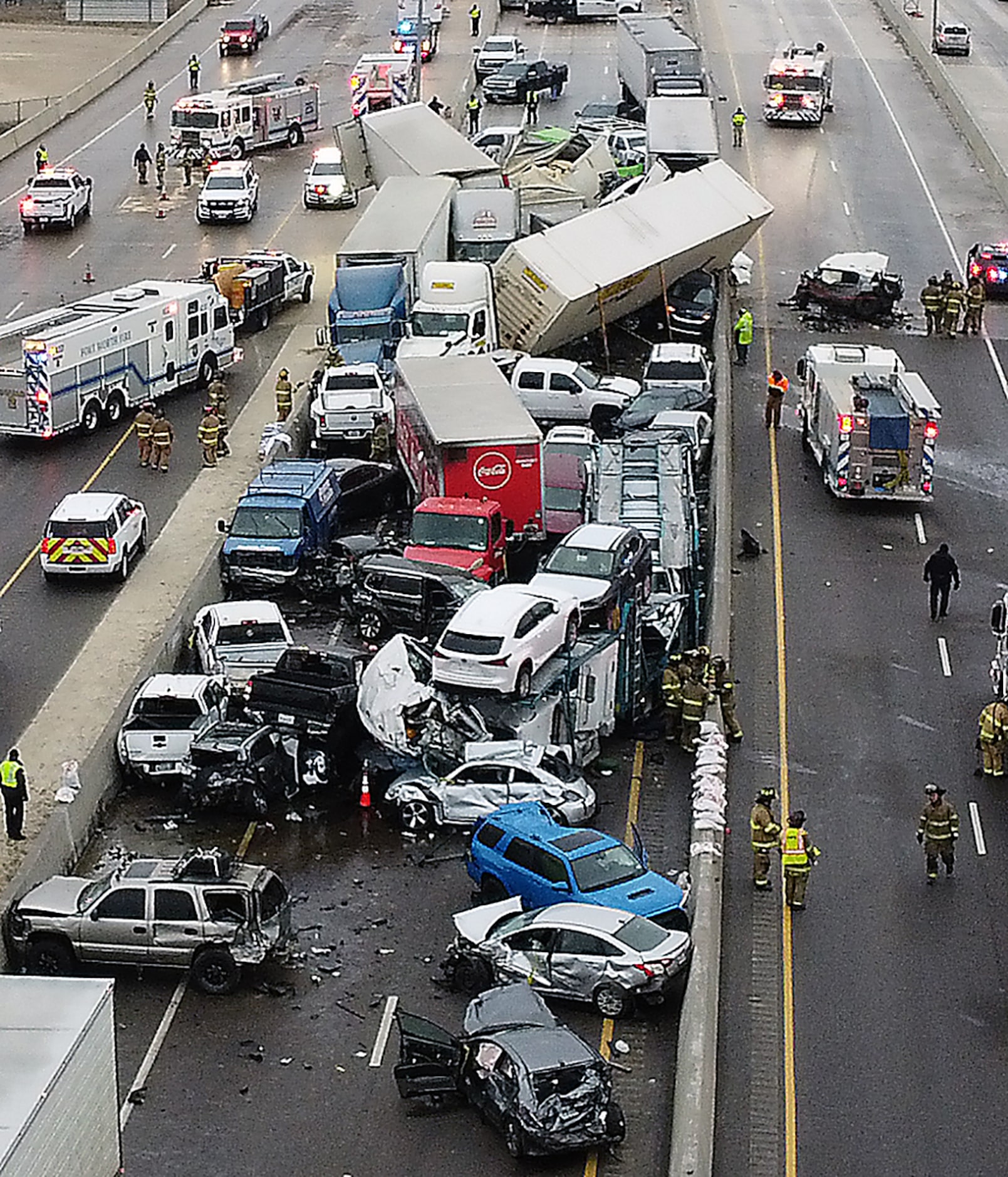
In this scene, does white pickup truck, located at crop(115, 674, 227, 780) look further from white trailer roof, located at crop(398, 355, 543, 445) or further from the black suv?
white trailer roof, located at crop(398, 355, 543, 445)

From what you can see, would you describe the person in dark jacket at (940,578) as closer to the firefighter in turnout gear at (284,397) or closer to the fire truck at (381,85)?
the firefighter in turnout gear at (284,397)

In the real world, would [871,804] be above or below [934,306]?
above

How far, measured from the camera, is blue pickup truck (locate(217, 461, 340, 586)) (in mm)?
37281

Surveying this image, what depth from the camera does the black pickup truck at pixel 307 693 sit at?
3033 cm

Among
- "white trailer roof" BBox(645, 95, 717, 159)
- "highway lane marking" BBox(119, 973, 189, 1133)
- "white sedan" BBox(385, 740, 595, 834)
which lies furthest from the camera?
"white trailer roof" BBox(645, 95, 717, 159)

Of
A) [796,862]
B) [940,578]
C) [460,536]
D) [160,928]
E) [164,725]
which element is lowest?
[940,578]

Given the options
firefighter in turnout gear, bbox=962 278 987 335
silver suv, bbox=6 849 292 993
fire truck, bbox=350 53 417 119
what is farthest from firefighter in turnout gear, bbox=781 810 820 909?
fire truck, bbox=350 53 417 119

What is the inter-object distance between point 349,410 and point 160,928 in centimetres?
2076

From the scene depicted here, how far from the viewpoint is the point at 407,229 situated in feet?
174

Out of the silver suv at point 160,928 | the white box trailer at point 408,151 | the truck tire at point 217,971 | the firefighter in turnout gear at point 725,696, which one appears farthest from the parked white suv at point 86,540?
the white box trailer at point 408,151

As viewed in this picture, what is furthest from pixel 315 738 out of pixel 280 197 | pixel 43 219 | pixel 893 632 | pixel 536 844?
pixel 280 197

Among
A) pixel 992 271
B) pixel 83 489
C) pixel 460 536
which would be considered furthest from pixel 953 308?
pixel 83 489

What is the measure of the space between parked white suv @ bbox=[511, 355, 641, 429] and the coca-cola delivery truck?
3.82 metres

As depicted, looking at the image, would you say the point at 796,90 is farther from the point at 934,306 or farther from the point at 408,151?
the point at 934,306
